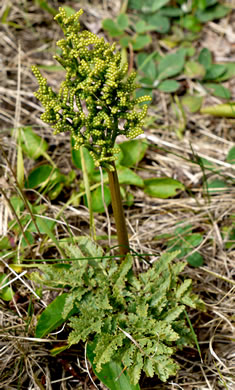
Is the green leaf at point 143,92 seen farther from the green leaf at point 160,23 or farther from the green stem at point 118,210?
the green stem at point 118,210

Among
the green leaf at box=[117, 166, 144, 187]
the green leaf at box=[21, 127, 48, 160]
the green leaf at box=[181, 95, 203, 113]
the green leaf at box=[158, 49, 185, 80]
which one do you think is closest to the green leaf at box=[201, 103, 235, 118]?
the green leaf at box=[181, 95, 203, 113]

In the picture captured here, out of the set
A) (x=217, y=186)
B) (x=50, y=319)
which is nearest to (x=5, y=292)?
(x=50, y=319)

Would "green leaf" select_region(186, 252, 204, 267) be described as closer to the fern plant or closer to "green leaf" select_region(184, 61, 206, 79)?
the fern plant

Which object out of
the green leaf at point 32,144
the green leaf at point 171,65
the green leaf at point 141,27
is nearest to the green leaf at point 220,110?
the green leaf at point 171,65

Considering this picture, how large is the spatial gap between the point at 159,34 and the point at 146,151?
4.16 ft

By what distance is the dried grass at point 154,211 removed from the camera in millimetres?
1963

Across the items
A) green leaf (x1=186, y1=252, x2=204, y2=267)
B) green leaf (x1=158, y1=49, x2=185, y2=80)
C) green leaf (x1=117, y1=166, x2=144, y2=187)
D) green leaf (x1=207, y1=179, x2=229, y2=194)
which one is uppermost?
green leaf (x1=158, y1=49, x2=185, y2=80)

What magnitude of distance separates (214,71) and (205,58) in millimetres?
129

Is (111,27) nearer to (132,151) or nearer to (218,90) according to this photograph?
(218,90)

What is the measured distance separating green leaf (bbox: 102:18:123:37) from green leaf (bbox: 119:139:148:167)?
1052 mm

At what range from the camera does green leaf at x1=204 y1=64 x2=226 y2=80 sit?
320cm

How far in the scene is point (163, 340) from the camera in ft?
5.97

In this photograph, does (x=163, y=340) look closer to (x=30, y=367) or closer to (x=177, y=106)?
(x=30, y=367)

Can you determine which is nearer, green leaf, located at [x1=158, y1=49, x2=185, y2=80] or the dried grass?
the dried grass
